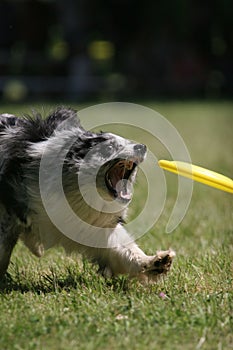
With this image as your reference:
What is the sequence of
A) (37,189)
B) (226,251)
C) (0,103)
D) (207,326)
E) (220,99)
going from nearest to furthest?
(207,326)
(37,189)
(226,251)
(0,103)
(220,99)

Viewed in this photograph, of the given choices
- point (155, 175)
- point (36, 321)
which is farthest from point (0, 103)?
point (36, 321)

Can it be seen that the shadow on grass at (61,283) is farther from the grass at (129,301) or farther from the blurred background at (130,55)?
the blurred background at (130,55)

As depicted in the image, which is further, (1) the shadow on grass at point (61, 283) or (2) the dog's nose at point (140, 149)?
(1) the shadow on grass at point (61, 283)

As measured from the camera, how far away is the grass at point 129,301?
3.55 m

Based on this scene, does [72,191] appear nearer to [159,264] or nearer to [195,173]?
[159,264]

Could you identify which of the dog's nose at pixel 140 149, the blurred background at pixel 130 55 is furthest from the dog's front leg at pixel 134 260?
the blurred background at pixel 130 55

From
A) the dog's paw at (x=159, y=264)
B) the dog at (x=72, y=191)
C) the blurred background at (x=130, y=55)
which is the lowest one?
the blurred background at (x=130, y=55)

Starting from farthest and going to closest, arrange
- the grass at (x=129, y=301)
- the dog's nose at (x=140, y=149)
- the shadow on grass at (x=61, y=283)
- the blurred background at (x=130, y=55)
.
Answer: the blurred background at (x=130, y=55)
the shadow on grass at (x=61, y=283)
the dog's nose at (x=140, y=149)
the grass at (x=129, y=301)

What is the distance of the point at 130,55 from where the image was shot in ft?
78.9

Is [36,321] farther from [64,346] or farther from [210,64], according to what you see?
[210,64]

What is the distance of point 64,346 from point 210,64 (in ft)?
73.7

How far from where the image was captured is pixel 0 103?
20375 millimetres

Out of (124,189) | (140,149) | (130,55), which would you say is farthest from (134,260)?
(130,55)

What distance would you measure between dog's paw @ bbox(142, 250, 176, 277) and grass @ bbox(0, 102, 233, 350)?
0.09 metres
